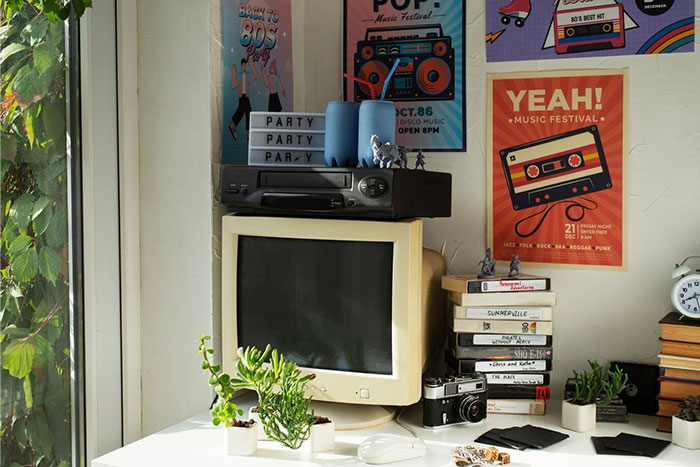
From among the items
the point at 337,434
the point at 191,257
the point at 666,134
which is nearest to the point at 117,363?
the point at 191,257

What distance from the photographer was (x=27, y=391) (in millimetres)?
1521

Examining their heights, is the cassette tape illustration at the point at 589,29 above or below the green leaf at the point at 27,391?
above

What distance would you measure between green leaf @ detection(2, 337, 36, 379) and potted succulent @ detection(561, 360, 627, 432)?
1.15 meters

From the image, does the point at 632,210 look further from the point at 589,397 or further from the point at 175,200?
the point at 175,200

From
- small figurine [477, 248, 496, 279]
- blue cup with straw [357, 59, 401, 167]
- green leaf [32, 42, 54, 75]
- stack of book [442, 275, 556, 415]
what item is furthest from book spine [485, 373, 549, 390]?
green leaf [32, 42, 54, 75]

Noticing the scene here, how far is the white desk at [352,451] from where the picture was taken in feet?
4.58

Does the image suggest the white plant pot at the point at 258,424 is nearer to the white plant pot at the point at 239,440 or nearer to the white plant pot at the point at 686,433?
the white plant pot at the point at 239,440

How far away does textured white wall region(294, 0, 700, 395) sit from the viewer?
1763 mm

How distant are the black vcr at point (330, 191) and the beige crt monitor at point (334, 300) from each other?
0.04 m

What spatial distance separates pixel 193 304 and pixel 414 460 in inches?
25.6

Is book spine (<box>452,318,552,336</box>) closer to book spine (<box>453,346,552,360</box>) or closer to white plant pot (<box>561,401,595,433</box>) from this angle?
book spine (<box>453,346,552,360</box>)

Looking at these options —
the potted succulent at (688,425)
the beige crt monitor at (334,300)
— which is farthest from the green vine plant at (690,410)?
the beige crt monitor at (334,300)

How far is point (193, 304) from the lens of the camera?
5.72 ft

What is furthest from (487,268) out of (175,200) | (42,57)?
(42,57)
